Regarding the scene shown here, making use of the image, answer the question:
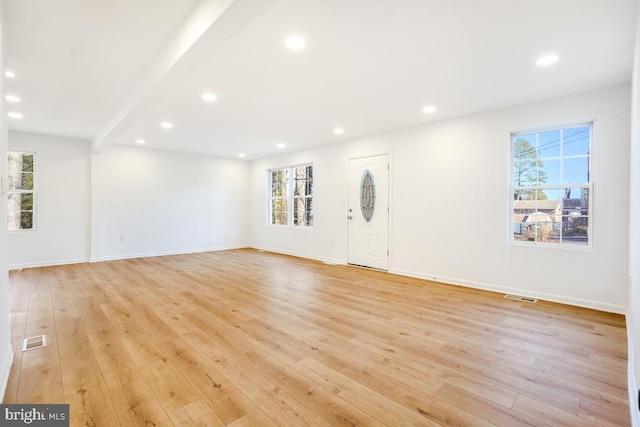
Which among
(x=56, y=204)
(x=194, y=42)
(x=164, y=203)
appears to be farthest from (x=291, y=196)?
(x=194, y=42)

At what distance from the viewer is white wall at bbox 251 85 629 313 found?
132 inches

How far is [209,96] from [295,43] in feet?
5.65

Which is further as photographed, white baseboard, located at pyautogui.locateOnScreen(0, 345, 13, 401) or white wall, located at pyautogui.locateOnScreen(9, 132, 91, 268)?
white wall, located at pyautogui.locateOnScreen(9, 132, 91, 268)

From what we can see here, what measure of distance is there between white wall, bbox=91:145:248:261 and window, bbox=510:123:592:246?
22.0ft

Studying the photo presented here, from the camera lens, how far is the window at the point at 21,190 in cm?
562

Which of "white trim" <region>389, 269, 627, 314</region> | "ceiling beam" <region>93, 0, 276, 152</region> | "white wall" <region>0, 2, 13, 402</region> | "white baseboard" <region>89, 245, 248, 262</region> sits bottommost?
"white trim" <region>389, 269, 627, 314</region>

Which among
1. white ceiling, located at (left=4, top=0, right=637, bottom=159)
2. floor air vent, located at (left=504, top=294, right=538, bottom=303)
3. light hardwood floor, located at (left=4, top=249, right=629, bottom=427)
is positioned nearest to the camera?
light hardwood floor, located at (left=4, top=249, right=629, bottom=427)

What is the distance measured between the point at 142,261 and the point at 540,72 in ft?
24.0

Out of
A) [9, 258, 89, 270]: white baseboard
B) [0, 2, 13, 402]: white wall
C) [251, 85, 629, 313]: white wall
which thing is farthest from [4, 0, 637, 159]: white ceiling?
[9, 258, 89, 270]: white baseboard

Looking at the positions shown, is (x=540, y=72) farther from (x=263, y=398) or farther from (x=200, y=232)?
(x=200, y=232)

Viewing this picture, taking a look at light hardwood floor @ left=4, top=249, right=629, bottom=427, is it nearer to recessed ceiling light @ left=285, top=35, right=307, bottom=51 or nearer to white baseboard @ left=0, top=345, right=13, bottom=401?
white baseboard @ left=0, top=345, right=13, bottom=401

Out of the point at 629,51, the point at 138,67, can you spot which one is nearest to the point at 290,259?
the point at 138,67

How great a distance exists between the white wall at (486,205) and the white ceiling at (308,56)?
316 mm

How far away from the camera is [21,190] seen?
5652 mm
